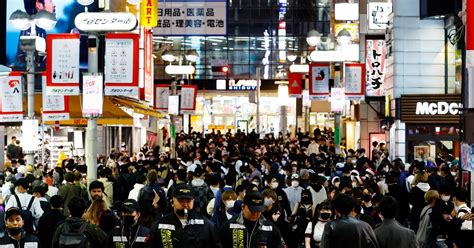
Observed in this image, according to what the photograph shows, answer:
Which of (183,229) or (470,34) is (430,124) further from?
(183,229)

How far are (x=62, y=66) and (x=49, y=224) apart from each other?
18.9 feet

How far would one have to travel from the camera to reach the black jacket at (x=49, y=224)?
1260cm

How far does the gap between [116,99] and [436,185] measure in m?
16.0

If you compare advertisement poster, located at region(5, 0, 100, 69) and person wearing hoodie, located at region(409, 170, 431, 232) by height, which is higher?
advertisement poster, located at region(5, 0, 100, 69)

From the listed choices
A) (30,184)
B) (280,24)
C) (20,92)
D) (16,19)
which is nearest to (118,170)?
(20,92)

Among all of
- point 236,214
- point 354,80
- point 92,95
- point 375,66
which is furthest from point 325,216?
point 375,66

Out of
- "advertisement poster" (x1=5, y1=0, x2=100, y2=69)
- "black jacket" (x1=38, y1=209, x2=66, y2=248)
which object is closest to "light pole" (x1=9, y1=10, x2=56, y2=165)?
"black jacket" (x1=38, y1=209, x2=66, y2=248)

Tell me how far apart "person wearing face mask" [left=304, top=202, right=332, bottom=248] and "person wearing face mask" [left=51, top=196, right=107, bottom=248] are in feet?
9.89

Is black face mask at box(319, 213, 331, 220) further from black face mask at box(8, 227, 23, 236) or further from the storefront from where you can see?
the storefront

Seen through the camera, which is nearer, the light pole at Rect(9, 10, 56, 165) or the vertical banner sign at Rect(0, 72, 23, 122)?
the light pole at Rect(9, 10, 56, 165)

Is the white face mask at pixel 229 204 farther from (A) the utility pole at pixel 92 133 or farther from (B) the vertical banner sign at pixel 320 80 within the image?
(B) the vertical banner sign at pixel 320 80

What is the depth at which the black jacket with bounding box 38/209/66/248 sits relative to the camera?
1260 centimetres

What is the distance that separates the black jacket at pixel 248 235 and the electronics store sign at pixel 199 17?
2445 centimetres

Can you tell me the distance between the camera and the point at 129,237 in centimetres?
1048
